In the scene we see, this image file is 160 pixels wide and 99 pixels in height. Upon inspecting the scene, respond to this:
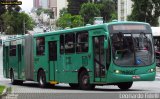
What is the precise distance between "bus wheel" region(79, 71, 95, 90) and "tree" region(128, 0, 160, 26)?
5621 centimetres

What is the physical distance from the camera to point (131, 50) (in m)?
23.5

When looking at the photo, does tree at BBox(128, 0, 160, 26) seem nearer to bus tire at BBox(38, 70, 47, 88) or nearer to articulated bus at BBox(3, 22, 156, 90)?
bus tire at BBox(38, 70, 47, 88)

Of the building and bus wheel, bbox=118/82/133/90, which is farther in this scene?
the building

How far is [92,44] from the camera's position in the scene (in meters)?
24.3

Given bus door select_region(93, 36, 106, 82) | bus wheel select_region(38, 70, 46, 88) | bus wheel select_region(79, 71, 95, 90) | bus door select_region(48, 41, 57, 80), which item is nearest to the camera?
bus door select_region(93, 36, 106, 82)

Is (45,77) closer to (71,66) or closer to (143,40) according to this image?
(71,66)

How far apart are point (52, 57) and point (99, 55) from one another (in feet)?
15.9

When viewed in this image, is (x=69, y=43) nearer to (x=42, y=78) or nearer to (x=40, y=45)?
(x=40, y=45)

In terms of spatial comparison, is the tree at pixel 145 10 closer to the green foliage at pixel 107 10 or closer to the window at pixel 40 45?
the window at pixel 40 45

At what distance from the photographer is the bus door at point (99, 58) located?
23797mm

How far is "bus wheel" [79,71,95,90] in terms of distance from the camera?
81.3ft

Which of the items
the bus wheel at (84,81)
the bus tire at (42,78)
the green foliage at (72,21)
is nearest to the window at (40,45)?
the bus tire at (42,78)

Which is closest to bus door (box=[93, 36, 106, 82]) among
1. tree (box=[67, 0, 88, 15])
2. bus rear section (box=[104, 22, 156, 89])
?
bus rear section (box=[104, 22, 156, 89])

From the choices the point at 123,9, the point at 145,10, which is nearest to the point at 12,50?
the point at 145,10
